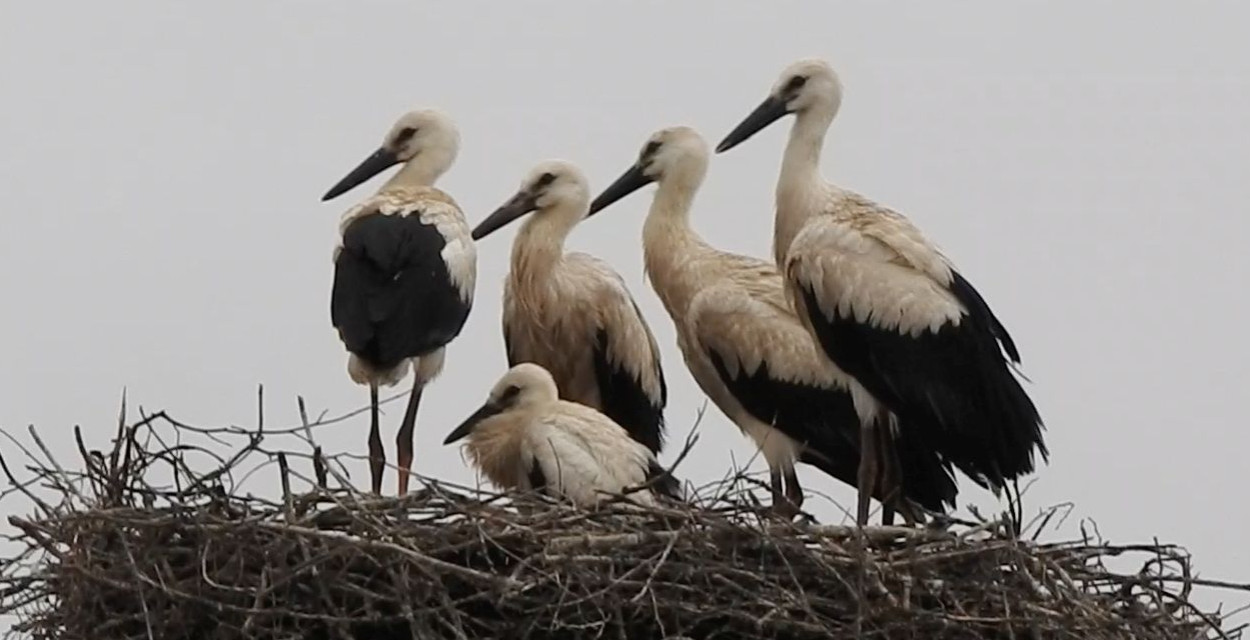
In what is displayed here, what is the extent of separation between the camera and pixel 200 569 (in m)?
7.15

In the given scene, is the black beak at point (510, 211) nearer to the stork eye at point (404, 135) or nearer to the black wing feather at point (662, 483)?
the stork eye at point (404, 135)

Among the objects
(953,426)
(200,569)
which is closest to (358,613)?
(200,569)

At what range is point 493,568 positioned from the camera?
7.19 meters

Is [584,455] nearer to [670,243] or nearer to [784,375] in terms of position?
[784,375]

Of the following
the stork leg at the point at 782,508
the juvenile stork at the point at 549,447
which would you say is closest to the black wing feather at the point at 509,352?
the juvenile stork at the point at 549,447

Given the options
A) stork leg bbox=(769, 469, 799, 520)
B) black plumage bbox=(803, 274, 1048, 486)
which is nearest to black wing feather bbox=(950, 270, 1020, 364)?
black plumage bbox=(803, 274, 1048, 486)

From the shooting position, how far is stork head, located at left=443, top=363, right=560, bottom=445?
8.65 meters

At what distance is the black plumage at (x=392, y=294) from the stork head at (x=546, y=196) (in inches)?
30.3

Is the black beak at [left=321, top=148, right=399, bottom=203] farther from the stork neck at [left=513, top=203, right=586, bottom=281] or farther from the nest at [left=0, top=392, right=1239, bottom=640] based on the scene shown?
the nest at [left=0, top=392, right=1239, bottom=640]

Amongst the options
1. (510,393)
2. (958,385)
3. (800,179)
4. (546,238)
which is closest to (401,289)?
(510,393)

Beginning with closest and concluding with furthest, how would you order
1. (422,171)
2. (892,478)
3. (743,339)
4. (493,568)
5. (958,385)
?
1. (493,568)
2. (958,385)
3. (892,478)
4. (743,339)
5. (422,171)

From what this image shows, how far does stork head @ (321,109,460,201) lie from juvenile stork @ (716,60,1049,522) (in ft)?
4.13

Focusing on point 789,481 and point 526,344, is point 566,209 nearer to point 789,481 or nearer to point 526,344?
point 526,344

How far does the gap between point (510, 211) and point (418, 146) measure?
1.11ft
